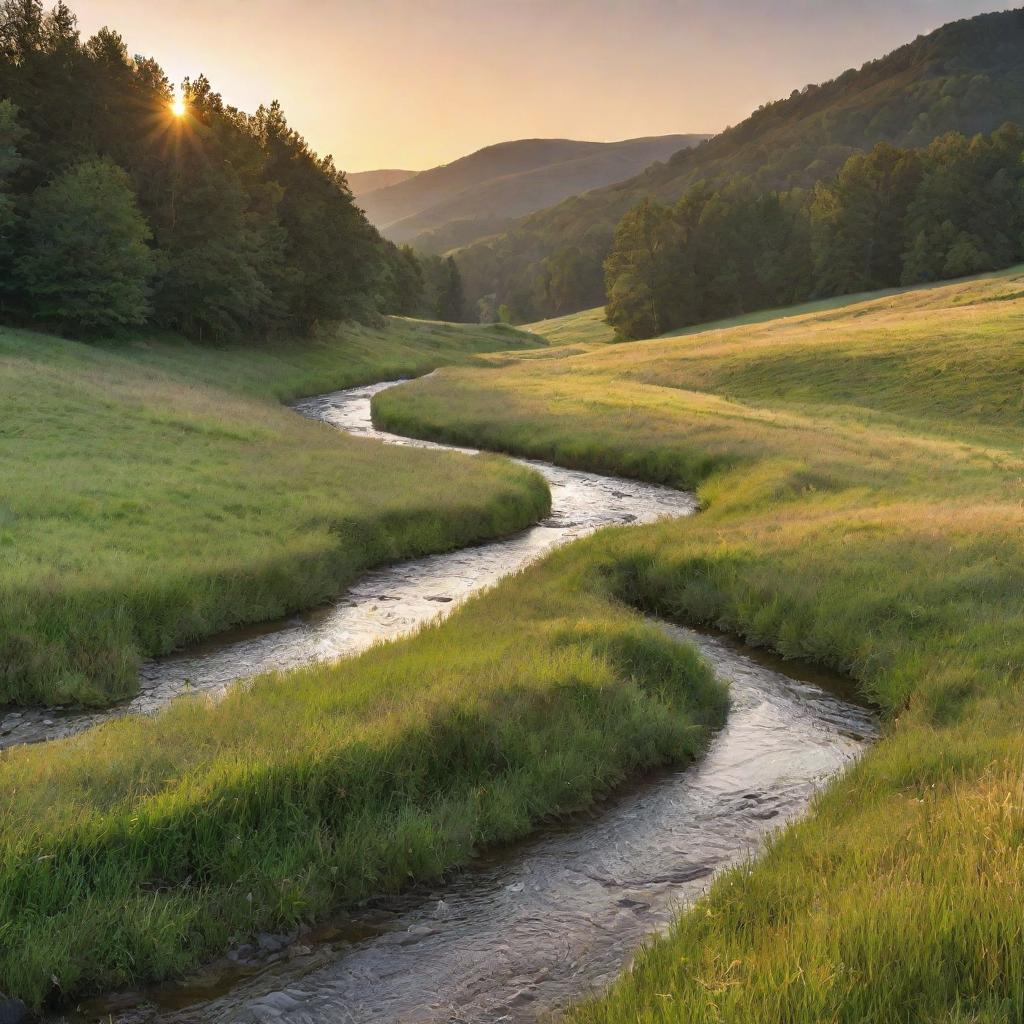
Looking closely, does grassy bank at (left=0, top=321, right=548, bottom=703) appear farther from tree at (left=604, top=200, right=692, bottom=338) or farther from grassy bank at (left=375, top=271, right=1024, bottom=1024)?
tree at (left=604, top=200, right=692, bottom=338)

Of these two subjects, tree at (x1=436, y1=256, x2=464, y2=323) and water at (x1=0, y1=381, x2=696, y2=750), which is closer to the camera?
water at (x1=0, y1=381, x2=696, y2=750)

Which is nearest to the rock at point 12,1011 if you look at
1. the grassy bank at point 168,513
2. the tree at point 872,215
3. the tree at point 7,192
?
the grassy bank at point 168,513

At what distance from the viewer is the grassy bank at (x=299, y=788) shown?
612 centimetres

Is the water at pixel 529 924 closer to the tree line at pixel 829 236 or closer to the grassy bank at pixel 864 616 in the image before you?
the grassy bank at pixel 864 616

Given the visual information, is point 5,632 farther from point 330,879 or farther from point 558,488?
point 558,488

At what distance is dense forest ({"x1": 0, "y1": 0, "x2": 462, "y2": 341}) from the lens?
147 ft

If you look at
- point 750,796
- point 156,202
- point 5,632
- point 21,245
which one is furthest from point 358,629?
point 156,202

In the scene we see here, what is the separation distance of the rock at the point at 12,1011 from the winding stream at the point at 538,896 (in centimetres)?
31

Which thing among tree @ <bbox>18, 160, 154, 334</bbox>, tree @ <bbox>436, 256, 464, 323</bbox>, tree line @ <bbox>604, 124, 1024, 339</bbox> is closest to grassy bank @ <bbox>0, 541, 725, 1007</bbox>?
tree @ <bbox>18, 160, 154, 334</bbox>

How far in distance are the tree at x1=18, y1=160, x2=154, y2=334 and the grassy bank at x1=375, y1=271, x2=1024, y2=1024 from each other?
646 inches

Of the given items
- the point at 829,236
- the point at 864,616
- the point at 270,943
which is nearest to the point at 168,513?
the point at 270,943

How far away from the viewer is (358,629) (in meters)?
14.5

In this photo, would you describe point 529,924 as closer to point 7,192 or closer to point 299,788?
→ point 299,788

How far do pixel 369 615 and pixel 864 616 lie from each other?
814 centimetres
